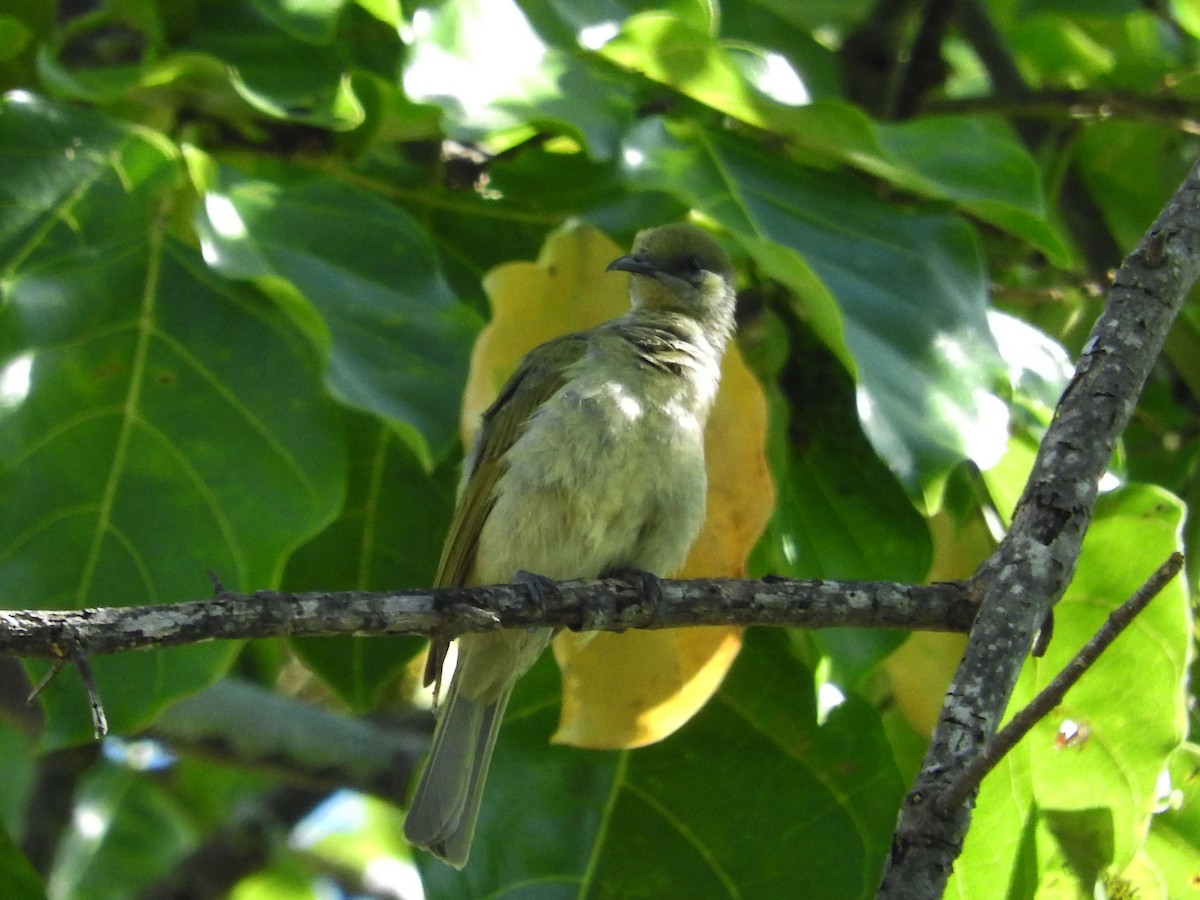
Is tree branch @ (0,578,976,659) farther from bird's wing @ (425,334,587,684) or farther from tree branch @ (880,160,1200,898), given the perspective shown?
bird's wing @ (425,334,587,684)

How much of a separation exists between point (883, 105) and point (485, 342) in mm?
2241

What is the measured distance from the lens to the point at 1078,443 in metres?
2.48

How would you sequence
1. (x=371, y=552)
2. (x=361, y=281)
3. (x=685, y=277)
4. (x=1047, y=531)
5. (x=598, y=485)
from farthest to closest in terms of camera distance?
(x=685, y=277)
(x=371, y=552)
(x=598, y=485)
(x=361, y=281)
(x=1047, y=531)

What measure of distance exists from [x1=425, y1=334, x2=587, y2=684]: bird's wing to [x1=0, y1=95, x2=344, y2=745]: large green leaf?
1.60 feet

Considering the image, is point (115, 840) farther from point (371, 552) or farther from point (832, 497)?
point (832, 497)

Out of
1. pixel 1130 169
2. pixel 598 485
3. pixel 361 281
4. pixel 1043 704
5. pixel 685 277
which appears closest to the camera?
pixel 1043 704

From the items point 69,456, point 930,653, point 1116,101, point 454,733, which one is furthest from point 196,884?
point 1116,101

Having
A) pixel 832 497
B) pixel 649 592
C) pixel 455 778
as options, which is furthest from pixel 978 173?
pixel 455 778

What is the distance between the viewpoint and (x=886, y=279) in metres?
3.02

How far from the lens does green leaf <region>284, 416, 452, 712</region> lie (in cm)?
336

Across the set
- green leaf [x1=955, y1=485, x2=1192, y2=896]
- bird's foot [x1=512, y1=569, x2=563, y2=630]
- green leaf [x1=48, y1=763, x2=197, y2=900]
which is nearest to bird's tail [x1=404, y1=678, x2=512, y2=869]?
bird's foot [x1=512, y1=569, x2=563, y2=630]

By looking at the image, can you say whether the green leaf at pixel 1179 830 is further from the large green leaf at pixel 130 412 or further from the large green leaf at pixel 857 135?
the large green leaf at pixel 130 412

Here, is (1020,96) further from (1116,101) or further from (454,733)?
(454,733)

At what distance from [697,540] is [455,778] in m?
0.71
